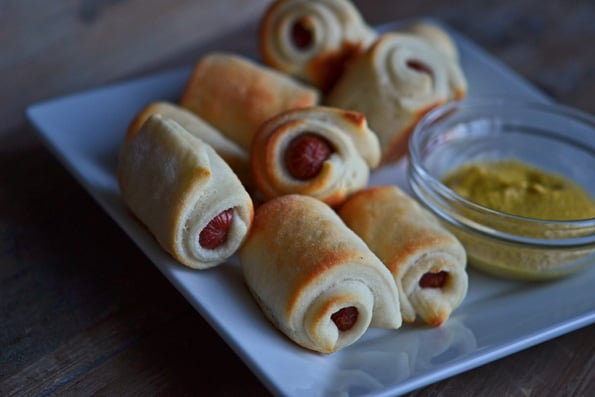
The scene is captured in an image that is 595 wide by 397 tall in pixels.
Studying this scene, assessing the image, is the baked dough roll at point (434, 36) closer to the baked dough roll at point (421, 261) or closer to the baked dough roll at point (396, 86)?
the baked dough roll at point (396, 86)

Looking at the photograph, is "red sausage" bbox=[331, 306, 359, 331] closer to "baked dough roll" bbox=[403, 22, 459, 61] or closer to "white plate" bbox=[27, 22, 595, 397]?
"white plate" bbox=[27, 22, 595, 397]

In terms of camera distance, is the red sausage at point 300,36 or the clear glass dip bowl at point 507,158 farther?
the red sausage at point 300,36

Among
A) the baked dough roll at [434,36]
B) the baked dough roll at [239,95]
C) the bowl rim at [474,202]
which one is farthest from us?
the baked dough roll at [434,36]

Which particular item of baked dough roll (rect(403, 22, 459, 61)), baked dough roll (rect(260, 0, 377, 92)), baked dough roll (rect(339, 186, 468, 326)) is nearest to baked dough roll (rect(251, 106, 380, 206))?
baked dough roll (rect(339, 186, 468, 326))

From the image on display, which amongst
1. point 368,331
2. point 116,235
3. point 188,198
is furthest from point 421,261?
point 116,235

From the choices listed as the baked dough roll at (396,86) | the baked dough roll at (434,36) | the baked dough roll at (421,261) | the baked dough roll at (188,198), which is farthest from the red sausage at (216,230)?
the baked dough roll at (434,36)

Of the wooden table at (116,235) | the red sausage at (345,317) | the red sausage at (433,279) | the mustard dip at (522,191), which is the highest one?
the red sausage at (345,317)

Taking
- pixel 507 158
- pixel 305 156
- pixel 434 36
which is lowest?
pixel 507 158

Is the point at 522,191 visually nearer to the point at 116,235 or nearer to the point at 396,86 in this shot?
the point at 396,86
